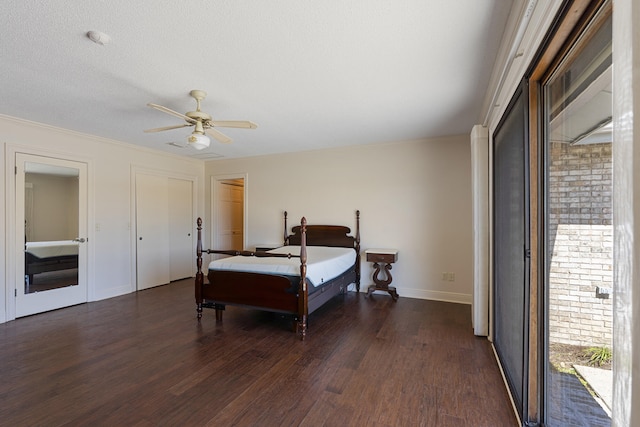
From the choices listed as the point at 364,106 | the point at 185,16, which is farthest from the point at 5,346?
the point at 364,106

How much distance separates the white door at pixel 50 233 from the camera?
362 cm

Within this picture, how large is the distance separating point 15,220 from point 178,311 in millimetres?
2218

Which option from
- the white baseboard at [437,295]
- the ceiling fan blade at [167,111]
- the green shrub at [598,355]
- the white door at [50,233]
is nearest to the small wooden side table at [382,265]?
the white baseboard at [437,295]

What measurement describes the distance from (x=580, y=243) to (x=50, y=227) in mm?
5366

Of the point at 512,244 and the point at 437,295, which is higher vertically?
the point at 512,244

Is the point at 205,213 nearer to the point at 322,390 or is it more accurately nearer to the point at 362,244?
the point at 362,244

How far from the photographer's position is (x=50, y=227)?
3.88 m

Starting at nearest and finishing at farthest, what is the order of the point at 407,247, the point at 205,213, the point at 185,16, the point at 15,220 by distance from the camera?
the point at 185,16 < the point at 15,220 < the point at 407,247 < the point at 205,213

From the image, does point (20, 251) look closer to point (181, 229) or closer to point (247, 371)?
point (181, 229)

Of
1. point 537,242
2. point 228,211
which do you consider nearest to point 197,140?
point 537,242

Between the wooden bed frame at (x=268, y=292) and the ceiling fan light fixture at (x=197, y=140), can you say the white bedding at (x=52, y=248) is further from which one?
the ceiling fan light fixture at (x=197, y=140)

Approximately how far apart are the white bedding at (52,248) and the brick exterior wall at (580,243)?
531 cm

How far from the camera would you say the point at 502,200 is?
2381 mm

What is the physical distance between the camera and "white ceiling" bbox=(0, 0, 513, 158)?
65.7 inches
